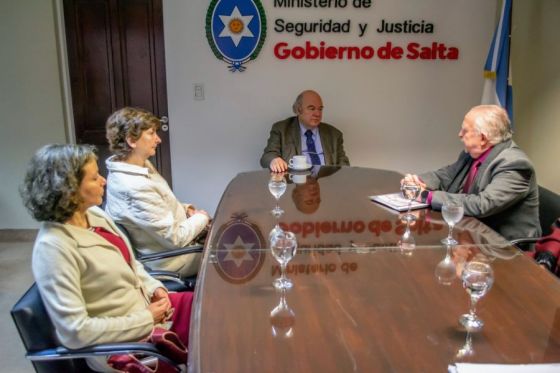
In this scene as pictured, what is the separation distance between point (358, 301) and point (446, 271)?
39cm

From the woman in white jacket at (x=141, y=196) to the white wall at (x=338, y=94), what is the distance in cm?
167

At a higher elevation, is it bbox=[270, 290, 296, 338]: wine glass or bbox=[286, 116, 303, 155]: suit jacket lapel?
bbox=[286, 116, 303, 155]: suit jacket lapel

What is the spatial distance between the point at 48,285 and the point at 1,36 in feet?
10.1

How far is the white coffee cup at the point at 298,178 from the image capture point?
2.81 m

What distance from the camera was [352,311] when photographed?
1.35 meters

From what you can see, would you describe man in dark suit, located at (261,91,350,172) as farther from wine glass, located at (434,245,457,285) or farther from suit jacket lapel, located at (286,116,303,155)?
wine glass, located at (434,245,457,285)

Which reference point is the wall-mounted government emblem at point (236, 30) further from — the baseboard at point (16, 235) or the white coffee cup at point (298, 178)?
the baseboard at point (16, 235)

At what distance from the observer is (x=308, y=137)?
146 inches

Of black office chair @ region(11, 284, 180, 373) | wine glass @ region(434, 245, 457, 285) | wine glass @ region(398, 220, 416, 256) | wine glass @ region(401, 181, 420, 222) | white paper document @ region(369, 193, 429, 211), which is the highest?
wine glass @ region(401, 181, 420, 222)

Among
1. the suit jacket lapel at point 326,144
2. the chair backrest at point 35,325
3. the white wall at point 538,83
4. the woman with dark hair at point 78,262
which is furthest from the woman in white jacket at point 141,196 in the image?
the white wall at point 538,83

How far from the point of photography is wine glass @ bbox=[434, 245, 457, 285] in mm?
1549

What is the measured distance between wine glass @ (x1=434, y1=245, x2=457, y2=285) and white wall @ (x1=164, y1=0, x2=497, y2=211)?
2.48m

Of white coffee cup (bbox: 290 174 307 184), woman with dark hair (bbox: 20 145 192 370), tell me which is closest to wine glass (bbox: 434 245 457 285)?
woman with dark hair (bbox: 20 145 192 370)

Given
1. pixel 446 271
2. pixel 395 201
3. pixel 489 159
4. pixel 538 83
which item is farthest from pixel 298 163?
pixel 538 83
